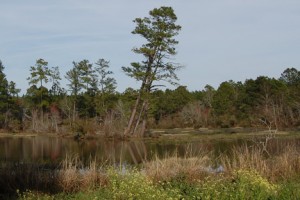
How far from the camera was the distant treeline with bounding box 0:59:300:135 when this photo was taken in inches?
1811

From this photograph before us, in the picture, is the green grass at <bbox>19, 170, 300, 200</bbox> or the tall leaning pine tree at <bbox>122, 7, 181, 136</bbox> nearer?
the green grass at <bbox>19, 170, 300, 200</bbox>

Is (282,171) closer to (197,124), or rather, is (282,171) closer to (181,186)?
(181,186)

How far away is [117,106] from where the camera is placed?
53.6 meters

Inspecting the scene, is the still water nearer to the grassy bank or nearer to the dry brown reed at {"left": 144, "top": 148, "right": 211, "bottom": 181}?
the dry brown reed at {"left": 144, "top": 148, "right": 211, "bottom": 181}

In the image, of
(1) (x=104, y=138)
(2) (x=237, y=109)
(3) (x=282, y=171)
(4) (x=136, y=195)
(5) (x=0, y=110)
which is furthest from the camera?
(5) (x=0, y=110)

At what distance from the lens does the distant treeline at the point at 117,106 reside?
46000 millimetres

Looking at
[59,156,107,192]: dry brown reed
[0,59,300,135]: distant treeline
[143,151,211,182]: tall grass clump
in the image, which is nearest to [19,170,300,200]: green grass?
[59,156,107,192]: dry brown reed

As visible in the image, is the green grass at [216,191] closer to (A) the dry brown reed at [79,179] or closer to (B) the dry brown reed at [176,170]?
(A) the dry brown reed at [79,179]

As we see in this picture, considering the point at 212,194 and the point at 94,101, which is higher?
the point at 94,101

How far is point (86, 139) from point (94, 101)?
28239mm

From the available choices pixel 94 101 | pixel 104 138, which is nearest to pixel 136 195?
pixel 104 138

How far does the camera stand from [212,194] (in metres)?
7.89

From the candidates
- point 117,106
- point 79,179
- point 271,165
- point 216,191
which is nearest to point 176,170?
point 79,179

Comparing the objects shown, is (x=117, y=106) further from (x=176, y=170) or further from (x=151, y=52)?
(x=176, y=170)
